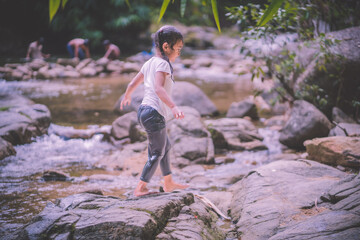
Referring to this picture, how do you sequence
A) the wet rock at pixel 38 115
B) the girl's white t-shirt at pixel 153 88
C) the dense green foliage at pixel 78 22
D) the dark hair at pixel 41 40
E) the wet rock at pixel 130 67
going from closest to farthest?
the girl's white t-shirt at pixel 153 88 → the wet rock at pixel 38 115 → the dense green foliage at pixel 78 22 → the dark hair at pixel 41 40 → the wet rock at pixel 130 67

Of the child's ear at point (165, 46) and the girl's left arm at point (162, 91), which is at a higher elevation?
the child's ear at point (165, 46)

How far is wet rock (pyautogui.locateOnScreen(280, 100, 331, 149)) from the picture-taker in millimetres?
4887

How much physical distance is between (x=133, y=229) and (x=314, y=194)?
1.50 metres

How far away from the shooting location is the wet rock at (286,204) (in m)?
1.76

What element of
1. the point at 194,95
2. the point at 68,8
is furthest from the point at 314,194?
the point at 68,8

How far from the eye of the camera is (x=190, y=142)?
185 inches

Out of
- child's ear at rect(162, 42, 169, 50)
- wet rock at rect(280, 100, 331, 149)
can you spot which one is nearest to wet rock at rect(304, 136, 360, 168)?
wet rock at rect(280, 100, 331, 149)

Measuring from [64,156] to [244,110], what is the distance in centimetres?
383

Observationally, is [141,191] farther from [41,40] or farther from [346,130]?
[41,40]

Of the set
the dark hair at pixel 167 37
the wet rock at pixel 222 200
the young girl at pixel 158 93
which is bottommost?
the wet rock at pixel 222 200

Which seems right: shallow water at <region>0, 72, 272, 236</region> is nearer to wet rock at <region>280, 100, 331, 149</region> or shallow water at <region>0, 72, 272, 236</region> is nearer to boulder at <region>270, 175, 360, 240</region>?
wet rock at <region>280, 100, 331, 149</region>

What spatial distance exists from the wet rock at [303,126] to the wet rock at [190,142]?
136 cm

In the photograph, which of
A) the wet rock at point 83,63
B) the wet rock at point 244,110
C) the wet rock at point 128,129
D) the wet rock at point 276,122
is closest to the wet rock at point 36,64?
the wet rock at point 83,63

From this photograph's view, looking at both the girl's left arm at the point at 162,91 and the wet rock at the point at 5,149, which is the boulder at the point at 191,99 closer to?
the wet rock at the point at 5,149
